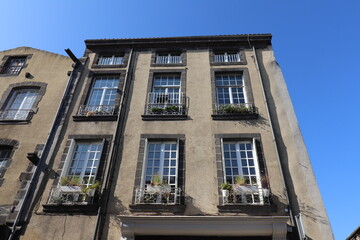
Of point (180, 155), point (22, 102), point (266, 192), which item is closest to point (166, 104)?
point (180, 155)

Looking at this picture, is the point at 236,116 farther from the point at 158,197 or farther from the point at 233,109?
the point at 158,197

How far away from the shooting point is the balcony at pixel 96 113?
34.5 ft

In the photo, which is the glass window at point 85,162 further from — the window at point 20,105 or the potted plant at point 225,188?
the potted plant at point 225,188

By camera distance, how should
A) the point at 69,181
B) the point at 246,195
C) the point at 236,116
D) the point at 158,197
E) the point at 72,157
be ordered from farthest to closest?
the point at 236,116 < the point at 72,157 < the point at 69,181 < the point at 158,197 < the point at 246,195

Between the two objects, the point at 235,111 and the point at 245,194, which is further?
the point at 235,111

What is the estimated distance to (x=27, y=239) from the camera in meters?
7.86

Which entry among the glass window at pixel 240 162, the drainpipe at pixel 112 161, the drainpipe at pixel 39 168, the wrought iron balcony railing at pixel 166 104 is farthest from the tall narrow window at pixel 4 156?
the glass window at pixel 240 162

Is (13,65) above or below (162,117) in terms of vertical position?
above

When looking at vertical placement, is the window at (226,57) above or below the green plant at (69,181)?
above

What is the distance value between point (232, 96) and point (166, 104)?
2.73 metres

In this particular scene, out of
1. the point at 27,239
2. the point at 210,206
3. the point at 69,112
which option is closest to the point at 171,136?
the point at 210,206

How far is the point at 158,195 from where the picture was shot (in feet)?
27.3

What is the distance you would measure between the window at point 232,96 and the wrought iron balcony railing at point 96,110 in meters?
4.07

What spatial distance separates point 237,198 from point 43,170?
6.38 m
